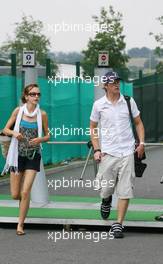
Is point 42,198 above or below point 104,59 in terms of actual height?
below

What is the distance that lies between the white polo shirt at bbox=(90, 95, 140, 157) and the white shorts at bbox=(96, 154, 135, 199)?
84mm

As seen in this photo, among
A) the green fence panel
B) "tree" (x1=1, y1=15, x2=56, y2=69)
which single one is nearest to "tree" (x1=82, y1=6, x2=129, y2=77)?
"tree" (x1=1, y1=15, x2=56, y2=69)

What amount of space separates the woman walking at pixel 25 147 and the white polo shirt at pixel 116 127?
0.76 meters

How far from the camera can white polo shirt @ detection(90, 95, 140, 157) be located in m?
9.64

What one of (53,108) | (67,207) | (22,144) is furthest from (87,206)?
(53,108)

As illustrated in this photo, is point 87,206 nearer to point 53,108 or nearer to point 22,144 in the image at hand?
point 22,144

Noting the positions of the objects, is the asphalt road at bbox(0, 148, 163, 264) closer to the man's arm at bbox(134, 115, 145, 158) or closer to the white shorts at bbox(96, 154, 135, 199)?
the white shorts at bbox(96, 154, 135, 199)

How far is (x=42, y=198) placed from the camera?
11.5 m

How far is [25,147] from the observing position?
32.4 feet

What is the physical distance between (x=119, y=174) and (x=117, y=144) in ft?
1.27

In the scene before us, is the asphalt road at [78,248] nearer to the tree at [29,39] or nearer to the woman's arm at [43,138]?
the woman's arm at [43,138]

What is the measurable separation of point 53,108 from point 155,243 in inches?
428

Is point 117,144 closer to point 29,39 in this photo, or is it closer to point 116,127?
point 116,127

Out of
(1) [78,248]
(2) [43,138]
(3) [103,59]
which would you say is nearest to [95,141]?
(2) [43,138]
